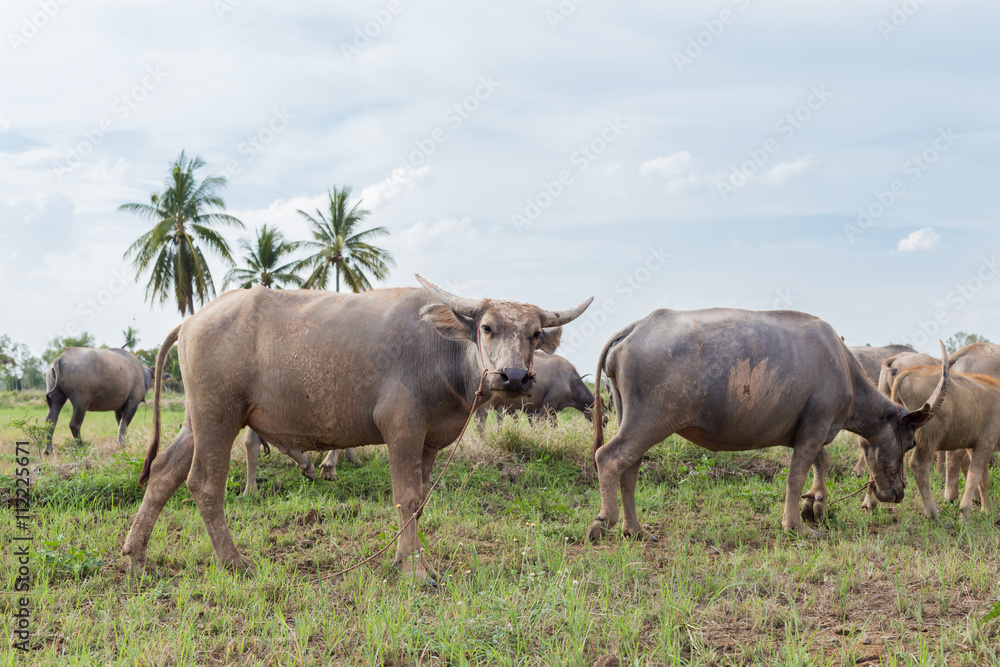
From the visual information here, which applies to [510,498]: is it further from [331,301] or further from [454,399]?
[331,301]

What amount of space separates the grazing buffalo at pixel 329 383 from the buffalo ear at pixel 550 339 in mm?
11

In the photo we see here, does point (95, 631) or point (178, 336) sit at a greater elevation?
point (178, 336)

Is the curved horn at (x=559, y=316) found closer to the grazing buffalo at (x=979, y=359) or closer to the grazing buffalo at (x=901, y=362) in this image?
the grazing buffalo at (x=901, y=362)

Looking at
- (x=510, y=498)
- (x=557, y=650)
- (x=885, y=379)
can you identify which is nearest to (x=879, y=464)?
(x=885, y=379)

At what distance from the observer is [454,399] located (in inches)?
214

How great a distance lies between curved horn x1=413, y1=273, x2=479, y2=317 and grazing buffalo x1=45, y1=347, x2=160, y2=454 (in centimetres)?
1030

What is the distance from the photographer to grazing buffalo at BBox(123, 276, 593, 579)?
17.0ft

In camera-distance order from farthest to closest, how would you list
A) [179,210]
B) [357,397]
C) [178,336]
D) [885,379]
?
[179,210] < [885,379] < [178,336] < [357,397]

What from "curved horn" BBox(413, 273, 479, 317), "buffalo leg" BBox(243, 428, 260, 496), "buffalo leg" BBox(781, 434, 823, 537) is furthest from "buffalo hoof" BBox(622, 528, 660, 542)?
"buffalo leg" BBox(243, 428, 260, 496)

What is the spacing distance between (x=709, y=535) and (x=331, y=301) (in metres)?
3.73

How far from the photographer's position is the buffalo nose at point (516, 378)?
4.69m

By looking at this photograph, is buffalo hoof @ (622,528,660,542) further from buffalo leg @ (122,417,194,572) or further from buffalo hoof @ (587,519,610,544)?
buffalo leg @ (122,417,194,572)

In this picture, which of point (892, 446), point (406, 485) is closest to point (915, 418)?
point (892, 446)

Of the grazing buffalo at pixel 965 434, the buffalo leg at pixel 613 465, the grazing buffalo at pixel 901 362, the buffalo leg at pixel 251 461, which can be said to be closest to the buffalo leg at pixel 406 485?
the buffalo leg at pixel 613 465
